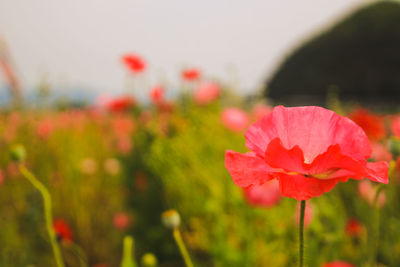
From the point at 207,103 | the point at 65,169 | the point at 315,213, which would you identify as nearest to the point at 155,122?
the point at 207,103

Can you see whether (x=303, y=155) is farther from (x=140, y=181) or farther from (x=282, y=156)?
(x=140, y=181)

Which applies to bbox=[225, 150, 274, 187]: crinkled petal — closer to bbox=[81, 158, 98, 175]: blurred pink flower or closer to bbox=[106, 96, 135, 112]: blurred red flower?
bbox=[106, 96, 135, 112]: blurred red flower

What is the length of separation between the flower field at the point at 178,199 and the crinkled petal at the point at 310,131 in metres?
0.23

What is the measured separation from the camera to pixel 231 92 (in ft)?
6.16

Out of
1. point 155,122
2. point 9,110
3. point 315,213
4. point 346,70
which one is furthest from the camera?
point 346,70

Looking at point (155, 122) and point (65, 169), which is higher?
point (155, 122)

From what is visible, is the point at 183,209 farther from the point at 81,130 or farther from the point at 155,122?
the point at 81,130

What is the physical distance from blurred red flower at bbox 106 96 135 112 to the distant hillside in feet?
19.0

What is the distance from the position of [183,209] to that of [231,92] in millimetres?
659

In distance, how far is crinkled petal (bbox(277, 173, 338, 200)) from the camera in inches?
12.8

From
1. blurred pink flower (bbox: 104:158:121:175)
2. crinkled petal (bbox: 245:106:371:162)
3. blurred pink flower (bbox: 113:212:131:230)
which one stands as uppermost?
crinkled petal (bbox: 245:106:371:162)

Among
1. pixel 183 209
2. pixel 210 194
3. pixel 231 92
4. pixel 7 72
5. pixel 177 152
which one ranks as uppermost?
pixel 7 72

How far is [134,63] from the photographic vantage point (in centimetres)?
171

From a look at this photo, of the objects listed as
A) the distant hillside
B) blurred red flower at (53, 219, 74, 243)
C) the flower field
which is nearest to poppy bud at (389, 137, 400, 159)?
the flower field
